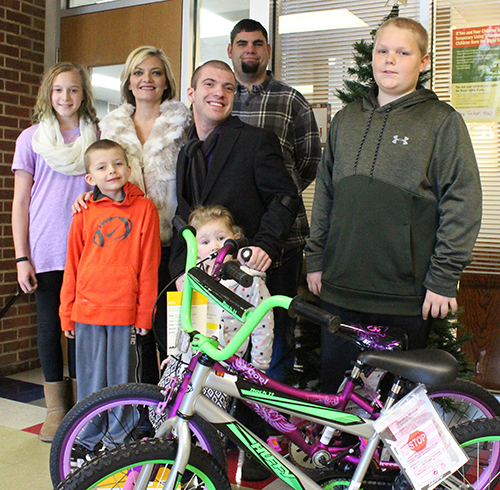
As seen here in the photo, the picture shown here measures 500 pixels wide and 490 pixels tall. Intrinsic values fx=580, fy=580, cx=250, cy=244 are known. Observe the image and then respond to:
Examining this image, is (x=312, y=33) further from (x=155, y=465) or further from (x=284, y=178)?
(x=155, y=465)

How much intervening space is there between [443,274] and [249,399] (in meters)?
0.77

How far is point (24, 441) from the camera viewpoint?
8.98 ft

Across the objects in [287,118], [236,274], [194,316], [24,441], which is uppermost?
[287,118]

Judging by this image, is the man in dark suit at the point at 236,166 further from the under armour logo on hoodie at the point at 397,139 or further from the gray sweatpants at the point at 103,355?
the under armour logo on hoodie at the point at 397,139

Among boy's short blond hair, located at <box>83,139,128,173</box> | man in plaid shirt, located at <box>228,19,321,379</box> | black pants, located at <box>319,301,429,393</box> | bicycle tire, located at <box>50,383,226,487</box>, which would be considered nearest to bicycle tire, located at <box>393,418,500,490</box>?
black pants, located at <box>319,301,429,393</box>

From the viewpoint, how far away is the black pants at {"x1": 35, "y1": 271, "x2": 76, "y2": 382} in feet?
9.06

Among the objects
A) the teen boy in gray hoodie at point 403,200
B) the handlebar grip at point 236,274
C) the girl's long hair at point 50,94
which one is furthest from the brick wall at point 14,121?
the handlebar grip at point 236,274

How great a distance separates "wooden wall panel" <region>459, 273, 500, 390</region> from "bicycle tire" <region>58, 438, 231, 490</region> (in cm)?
199

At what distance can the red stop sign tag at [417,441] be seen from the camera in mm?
1575

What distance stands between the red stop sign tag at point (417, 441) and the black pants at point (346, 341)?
45 centimetres

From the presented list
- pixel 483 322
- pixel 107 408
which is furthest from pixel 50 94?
pixel 483 322

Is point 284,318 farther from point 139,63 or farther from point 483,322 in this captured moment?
point 139,63

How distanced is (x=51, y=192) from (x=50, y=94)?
0.46 meters

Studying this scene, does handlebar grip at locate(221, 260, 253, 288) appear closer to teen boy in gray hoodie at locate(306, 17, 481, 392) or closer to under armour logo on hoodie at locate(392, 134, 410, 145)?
teen boy in gray hoodie at locate(306, 17, 481, 392)
